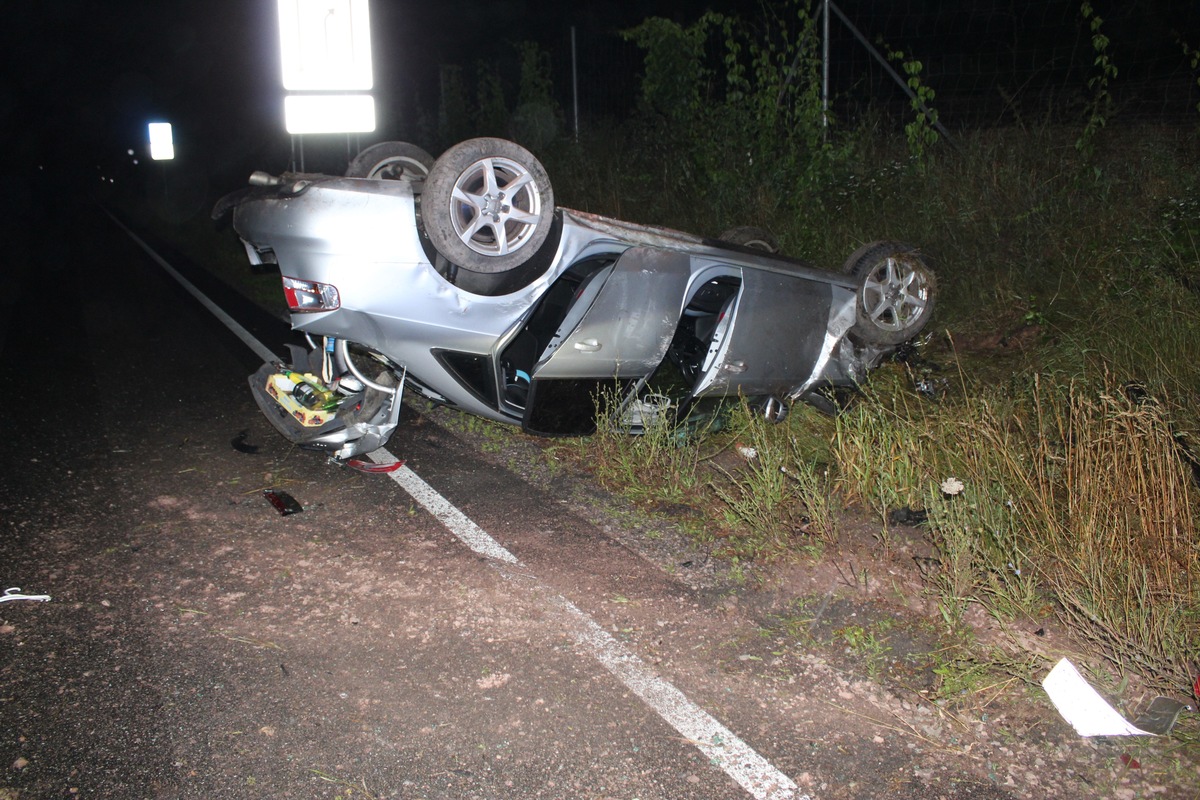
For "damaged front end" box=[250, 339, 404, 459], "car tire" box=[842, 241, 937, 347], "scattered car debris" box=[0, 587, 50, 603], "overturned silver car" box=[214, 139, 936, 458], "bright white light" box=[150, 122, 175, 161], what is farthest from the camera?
"bright white light" box=[150, 122, 175, 161]

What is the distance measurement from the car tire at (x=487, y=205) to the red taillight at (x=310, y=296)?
1.91 feet

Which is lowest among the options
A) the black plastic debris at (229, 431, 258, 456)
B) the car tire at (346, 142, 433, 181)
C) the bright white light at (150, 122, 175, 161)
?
the black plastic debris at (229, 431, 258, 456)

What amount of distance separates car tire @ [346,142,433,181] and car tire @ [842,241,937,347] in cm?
289

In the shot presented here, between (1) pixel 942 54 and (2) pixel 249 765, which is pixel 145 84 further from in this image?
(2) pixel 249 765

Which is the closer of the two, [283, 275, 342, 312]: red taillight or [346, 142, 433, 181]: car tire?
[283, 275, 342, 312]: red taillight

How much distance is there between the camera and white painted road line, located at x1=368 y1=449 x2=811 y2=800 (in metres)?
2.72

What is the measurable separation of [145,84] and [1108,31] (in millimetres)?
56550

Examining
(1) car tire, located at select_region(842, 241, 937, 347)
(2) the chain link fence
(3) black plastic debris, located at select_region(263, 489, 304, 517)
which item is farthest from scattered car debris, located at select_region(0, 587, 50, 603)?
(2) the chain link fence

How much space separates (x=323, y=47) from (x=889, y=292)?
25.6ft

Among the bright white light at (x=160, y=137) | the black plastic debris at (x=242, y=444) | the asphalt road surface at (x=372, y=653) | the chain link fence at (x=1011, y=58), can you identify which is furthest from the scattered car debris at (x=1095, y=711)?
the bright white light at (x=160, y=137)

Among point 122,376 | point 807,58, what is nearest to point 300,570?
point 122,376

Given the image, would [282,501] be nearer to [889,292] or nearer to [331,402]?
[331,402]

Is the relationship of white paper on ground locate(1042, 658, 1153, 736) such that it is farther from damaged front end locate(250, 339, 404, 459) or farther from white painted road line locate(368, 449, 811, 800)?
damaged front end locate(250, 339, 404, 459)

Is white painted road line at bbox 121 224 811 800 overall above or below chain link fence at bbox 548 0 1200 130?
below
